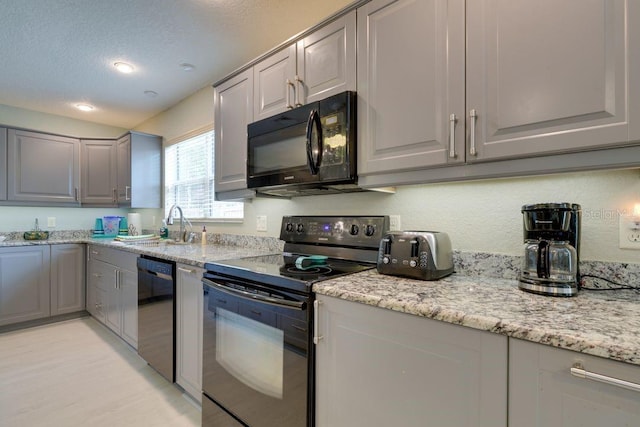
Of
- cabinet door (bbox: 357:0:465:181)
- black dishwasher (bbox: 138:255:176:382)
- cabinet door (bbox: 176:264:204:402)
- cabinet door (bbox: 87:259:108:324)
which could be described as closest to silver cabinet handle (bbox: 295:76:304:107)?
cabinet door (bbox: 357:0:465:181)

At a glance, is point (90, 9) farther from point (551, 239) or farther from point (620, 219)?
point (620, 219)

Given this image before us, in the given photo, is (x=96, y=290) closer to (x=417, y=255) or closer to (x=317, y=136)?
(x=317, y=136)

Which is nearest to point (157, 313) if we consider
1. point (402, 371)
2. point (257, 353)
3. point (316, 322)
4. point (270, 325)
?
point (257, 353)

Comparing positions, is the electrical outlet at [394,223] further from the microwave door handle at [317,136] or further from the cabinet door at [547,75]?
the cabinet door at [547,75]

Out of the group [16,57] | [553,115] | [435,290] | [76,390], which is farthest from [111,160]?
[553,115]

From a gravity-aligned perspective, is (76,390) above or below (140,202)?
below

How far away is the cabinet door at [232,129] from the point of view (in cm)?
199

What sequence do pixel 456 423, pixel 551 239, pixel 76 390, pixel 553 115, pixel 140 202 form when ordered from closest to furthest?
pixel 456 423 < pixel 553 115 < pixel 551 239 < pixel 76 390 < pixel 140 202

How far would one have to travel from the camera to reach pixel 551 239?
1053 mm

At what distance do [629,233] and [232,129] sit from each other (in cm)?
208

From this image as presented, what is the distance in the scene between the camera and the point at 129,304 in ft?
8.21

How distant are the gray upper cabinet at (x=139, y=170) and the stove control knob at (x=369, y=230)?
307 centimetres

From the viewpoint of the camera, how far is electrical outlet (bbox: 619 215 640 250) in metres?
1.04

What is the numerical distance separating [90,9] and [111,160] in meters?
2.36
